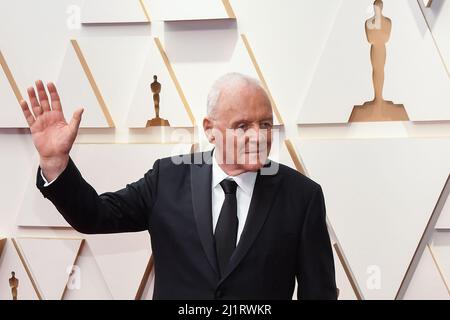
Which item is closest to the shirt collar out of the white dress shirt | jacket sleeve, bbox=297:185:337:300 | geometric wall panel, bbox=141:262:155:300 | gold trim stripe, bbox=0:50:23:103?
the white dress shirt

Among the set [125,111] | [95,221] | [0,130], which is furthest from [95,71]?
[95,221]

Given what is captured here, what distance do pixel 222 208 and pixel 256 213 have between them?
76 mm

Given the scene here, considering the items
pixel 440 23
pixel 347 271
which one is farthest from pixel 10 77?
pixel 440 23

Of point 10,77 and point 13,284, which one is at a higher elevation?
point 10,77

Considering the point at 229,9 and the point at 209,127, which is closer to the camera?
the point at 209,127

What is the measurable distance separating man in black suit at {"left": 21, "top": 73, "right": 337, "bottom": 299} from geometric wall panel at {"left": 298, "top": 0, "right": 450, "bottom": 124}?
0.63 metres

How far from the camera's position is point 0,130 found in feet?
7.78

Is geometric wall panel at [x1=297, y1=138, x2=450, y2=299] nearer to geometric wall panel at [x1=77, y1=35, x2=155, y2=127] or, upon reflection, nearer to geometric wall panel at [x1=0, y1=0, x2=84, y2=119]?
geometric wall panel at [x1=77, y1=35, x2=155, y2=127]

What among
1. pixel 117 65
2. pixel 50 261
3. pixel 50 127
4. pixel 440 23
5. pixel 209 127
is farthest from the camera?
pixel 50 261

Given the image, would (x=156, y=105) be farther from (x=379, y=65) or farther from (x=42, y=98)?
(x=42, y=98)

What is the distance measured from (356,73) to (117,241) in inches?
36.1

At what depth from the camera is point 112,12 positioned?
7.33 ft

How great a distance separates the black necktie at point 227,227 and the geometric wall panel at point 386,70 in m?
0.70

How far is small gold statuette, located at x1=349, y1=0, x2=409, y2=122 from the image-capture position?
2.08 m
